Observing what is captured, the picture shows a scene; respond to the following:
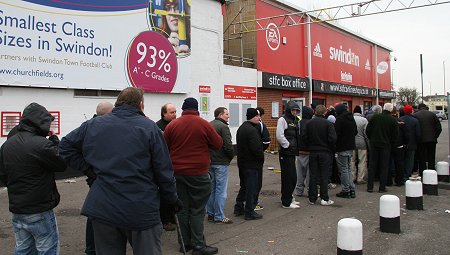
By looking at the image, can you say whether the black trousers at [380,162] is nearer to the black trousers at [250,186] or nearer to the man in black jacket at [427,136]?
the man in black jacket at [427,136]

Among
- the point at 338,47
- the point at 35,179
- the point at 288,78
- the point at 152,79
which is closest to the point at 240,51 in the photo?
the point at 288,78

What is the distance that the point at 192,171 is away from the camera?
16.3ft

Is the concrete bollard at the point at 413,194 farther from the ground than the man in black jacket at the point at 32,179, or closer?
closer

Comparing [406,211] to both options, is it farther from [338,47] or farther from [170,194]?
[338,47]

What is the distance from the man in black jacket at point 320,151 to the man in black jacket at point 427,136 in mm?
3850

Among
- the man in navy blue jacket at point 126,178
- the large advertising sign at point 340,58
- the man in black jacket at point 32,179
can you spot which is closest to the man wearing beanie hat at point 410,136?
the man in navy blue jacket at point 126,178

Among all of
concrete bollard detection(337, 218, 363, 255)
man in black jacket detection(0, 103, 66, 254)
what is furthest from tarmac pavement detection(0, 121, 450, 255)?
man in black jacket detection(0, 103, 66, 254)

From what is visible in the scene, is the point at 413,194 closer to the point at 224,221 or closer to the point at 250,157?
the point at 250,157

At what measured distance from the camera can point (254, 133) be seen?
6.55m

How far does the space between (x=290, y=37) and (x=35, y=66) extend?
12881 mm

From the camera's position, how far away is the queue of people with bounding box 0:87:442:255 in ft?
9.91

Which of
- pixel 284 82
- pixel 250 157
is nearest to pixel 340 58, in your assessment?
pixel 284 82

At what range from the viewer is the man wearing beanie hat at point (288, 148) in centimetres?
719

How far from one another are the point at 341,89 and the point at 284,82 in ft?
21.6
